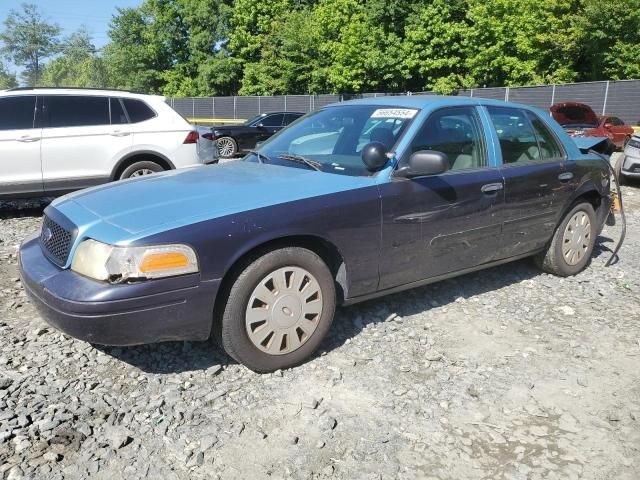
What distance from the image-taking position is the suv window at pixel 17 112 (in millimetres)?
6984

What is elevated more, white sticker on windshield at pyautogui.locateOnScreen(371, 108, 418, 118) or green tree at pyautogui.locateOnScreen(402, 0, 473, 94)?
green tree at pyautogui.locateOnScreen(402, 0, 473, 94)

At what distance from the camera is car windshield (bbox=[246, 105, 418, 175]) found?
3.88 metres

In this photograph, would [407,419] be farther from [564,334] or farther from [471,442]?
[564,334]

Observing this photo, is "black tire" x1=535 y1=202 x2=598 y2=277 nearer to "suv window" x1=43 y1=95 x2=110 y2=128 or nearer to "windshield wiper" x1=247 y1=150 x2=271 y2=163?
"windshield wiper" x1=247 y1=150 x2=271 y2=163

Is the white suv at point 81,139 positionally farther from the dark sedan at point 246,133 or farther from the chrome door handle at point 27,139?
the dark sedan at point 246,133

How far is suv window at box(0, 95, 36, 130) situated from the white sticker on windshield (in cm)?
500

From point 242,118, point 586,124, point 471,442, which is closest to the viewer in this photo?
point 471,442

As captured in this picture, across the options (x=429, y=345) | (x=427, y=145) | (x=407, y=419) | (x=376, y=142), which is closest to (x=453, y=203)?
(x=427, y=145)

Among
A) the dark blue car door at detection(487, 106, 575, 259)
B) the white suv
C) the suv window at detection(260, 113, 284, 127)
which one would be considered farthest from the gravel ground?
the suv window at detection(260, 113, 284, 127)

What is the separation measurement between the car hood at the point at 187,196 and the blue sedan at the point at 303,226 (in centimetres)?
1

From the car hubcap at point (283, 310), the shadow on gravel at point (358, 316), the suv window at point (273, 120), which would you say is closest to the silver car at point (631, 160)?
the shadow on gravel at point (358, 316)

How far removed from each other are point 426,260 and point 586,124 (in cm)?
1699

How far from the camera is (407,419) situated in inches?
117

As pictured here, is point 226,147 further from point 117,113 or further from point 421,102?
point 421,102
